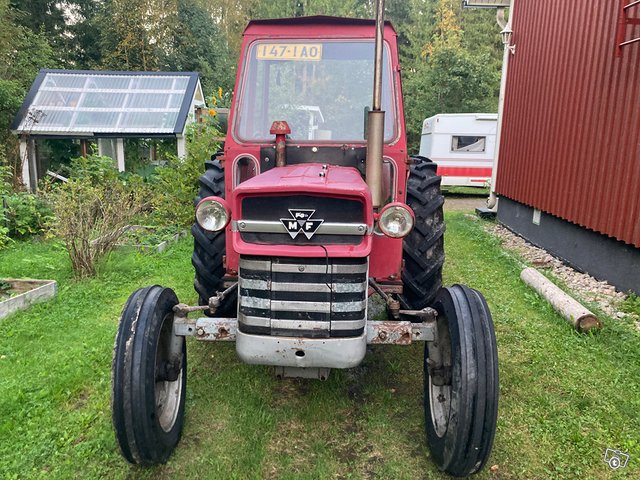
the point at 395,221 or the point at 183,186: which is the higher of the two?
the point at 395,221

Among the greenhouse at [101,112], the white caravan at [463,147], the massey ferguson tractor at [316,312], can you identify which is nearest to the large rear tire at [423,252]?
the massey ferguson tractor at [316,312]

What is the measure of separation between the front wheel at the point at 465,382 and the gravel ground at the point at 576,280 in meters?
2.86

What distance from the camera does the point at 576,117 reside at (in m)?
6.95

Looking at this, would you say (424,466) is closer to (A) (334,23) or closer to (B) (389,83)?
Result: (B) (389,83)

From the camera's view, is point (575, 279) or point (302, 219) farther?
point (575, 279)

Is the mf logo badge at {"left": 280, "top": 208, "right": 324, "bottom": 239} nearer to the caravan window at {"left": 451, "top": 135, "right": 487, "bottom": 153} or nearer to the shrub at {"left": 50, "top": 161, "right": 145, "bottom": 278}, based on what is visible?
the shrub at {"left": 50, "top": 161, "right": 145, "bottom": 278}

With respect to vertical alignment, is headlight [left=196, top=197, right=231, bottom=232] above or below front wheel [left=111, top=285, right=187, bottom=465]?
above

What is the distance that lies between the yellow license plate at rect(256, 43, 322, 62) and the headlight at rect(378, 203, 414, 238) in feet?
5.27

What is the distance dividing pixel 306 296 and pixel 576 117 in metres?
6.00

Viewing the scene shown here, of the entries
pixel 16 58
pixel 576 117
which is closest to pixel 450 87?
pixel 576 117

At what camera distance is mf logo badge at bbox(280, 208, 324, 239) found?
252 centimetres

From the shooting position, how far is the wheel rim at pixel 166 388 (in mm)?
2890

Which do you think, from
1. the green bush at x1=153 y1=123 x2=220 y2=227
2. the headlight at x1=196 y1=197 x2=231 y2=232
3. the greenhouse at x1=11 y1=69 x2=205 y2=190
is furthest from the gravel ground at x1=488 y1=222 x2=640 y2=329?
the greenhouse at x1=11 y1=69 x2=205 y2=190

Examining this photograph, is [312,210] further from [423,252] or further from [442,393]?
[423,252]
